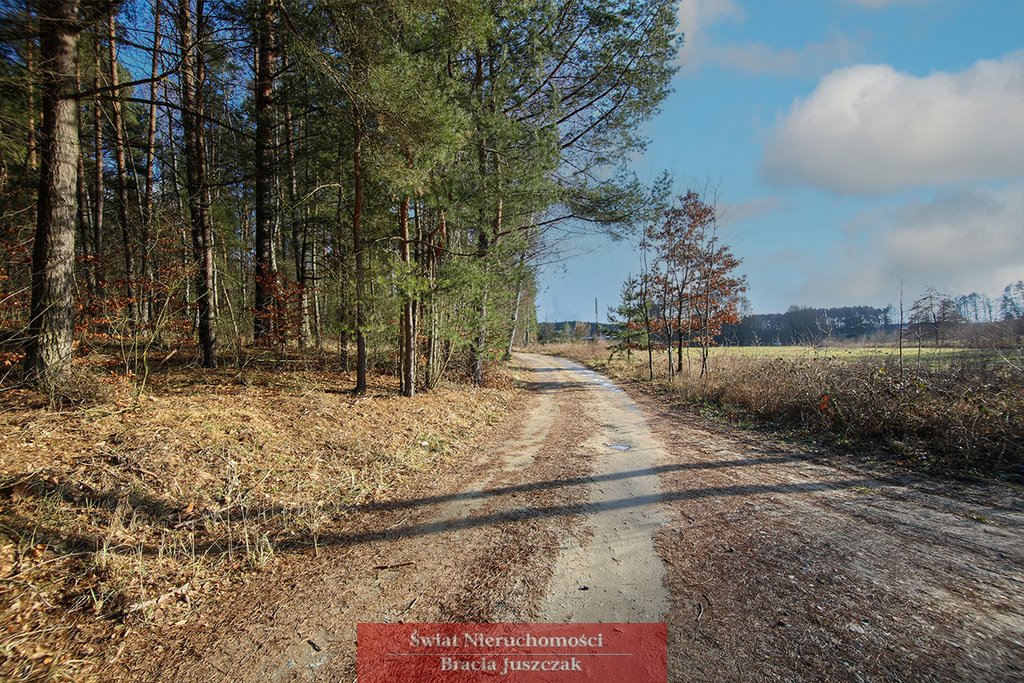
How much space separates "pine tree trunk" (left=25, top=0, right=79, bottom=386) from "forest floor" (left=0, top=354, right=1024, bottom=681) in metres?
1.55

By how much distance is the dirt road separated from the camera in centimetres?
242

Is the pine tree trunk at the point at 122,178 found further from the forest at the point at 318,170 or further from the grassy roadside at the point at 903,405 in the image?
the grassy roadside at the point at 903,405

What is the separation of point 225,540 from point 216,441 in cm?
199

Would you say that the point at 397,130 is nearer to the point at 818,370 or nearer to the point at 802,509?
the point at 802,509

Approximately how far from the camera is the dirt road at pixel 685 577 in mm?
2420

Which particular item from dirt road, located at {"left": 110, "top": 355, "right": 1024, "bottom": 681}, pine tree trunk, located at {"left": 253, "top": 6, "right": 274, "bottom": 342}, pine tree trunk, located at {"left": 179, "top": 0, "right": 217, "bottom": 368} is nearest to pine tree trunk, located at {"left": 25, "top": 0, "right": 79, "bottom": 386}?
pine tree trunk, located at {"left": 179, "top": 0, "right": 217, "bottom": 368}

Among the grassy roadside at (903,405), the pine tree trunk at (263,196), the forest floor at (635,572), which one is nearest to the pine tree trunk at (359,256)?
the pine tree trunk at (263,196)

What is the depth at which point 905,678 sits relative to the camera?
219 cm

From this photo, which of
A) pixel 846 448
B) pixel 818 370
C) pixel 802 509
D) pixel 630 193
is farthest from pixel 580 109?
pixel 802 509

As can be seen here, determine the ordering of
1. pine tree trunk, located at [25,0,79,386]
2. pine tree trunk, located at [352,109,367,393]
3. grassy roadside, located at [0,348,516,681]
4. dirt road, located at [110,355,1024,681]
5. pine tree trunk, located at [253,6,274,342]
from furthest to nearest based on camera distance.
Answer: pine tree trunk, located at [253,6,274,342] < pine tree trunk, located at [352,109,367,393] < pine tree trunk, located at [25,0,79,386] < grassy roadside, located at [0,348,516,681] < dirt road, located at [110,355,1024,681]

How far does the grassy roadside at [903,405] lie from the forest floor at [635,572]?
35.9 inches

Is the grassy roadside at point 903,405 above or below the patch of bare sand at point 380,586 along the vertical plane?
above

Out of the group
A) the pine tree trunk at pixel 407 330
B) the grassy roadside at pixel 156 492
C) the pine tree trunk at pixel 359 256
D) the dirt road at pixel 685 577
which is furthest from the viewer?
the pine tree trunk at pixel 407 330

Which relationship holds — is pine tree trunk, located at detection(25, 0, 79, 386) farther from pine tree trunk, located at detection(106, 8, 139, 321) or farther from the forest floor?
pine tree trunk, located at detection(106, 8, 139, 321)
